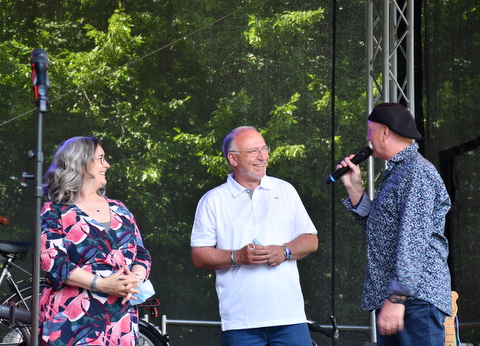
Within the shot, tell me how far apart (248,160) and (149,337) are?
1.83 metres

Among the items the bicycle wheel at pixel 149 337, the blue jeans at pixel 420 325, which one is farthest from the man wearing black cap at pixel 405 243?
the bicycle wheel at pixel 149 337

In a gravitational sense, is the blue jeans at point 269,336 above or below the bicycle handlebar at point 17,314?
above

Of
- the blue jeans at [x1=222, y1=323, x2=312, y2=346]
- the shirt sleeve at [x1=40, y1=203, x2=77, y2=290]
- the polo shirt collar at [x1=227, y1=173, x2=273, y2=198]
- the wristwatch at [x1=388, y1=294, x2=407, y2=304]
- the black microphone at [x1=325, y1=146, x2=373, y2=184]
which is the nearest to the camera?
the wristwatch at [x1=388, y1=294, x2=407, y2=304]

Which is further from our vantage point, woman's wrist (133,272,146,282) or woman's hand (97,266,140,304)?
woman's wrist (133,272,146,282)

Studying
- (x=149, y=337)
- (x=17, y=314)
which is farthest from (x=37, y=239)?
→ (x=149, y=337)

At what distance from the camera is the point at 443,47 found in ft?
16.4

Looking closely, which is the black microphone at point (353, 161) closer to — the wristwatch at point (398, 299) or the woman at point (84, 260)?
the wristwatch at point (398, 299)

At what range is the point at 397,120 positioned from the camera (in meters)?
2.42

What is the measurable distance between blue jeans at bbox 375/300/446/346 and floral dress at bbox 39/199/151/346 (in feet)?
3.47

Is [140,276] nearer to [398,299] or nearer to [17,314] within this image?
[398,299]

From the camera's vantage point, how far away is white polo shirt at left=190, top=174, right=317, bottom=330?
2.79 metres

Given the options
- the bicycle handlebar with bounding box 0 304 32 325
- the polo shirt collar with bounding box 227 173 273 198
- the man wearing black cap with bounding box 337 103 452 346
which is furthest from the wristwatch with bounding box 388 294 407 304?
the bicycle handlebar with bounding box 0 304 32 325

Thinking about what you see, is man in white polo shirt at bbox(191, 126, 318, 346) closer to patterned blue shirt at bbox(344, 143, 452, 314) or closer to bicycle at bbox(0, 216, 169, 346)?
patterned blue shirt at bbox(344, 143, 452, 314)

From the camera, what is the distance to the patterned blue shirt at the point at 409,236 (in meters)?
2.21
